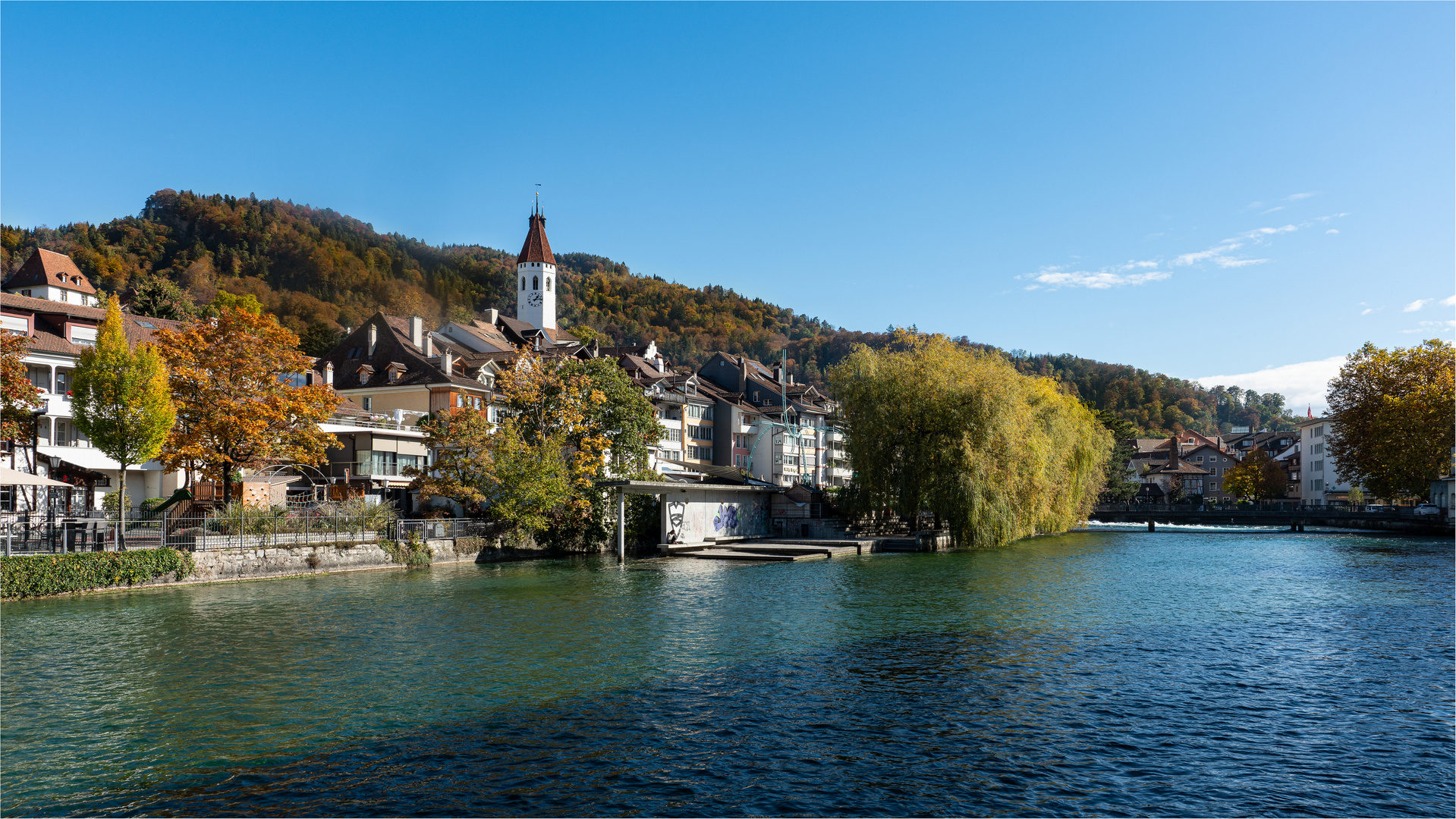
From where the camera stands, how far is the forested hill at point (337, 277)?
11450 centimetres

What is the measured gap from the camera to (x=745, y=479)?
214ft

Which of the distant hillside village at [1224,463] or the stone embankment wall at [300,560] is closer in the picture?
the stone embankment wall at [300,560]

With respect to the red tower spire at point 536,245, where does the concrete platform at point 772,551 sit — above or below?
below

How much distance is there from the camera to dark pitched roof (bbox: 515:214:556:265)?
142750 millimetres

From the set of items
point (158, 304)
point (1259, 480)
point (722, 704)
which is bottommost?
point (722, 704)

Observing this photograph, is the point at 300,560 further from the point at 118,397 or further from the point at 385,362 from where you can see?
the point at 385,362

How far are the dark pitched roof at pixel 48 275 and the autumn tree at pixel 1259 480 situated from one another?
143 metres

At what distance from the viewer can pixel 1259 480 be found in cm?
14212

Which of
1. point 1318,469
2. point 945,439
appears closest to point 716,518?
point 945,439

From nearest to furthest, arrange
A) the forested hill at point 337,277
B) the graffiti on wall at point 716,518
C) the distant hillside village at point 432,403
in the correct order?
the distant hillside village at point 432,403 < the graffiti on wall at point 716,518 < the forested hill at point 337,277

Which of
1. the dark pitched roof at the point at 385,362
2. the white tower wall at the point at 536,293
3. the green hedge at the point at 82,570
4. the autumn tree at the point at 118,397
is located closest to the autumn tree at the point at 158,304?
the dark pitched roof at the point at 385,362

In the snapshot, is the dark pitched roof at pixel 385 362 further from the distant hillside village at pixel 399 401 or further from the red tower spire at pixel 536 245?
the red tower spire at pixel 536 245

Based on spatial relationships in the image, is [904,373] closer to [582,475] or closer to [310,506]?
[582,475]

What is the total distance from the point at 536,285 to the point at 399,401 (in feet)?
263
